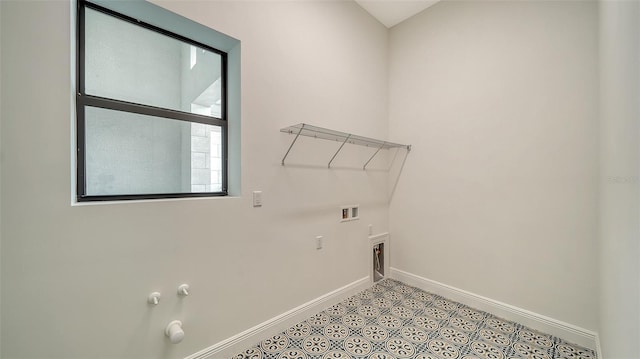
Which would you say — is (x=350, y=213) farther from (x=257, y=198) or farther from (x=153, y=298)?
(x=153, y=298)

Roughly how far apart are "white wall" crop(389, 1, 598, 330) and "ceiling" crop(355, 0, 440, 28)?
0.09 meters

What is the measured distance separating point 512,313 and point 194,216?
8.29ft

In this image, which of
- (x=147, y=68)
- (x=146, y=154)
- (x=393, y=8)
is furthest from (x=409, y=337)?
(x=393, y=8)

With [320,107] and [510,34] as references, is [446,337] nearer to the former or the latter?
[320,107]

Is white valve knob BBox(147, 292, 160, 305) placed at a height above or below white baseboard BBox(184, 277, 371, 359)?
above

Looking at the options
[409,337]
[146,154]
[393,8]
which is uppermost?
[393,8]

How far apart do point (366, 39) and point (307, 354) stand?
2.84 m

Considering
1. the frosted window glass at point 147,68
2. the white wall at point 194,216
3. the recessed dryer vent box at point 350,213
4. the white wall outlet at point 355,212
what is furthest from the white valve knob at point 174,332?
the white wall outlet at point 355,212

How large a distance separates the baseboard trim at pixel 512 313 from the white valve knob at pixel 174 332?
2.18 meters

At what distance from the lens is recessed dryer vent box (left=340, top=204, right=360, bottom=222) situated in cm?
241

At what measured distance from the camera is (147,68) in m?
1.53

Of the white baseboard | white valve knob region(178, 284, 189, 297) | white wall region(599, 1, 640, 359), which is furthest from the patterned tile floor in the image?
white wall region(599, 1, 640, 359)

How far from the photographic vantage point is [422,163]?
260cm

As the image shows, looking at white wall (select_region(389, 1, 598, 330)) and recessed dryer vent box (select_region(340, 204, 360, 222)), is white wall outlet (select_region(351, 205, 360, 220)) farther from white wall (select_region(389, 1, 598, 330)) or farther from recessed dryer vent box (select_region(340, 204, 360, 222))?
white wall (select_region(389, 1, 598, 330))
